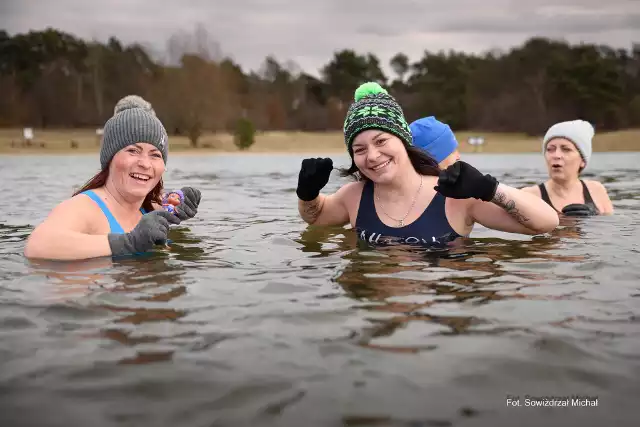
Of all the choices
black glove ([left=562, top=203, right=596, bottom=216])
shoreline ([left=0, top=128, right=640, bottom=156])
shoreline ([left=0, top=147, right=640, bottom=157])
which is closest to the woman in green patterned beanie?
black glove ([left=562, top=203, right=596, bottom=216])

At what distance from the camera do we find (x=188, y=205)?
6.21 m

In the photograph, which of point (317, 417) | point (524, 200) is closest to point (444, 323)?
point (317, 417)

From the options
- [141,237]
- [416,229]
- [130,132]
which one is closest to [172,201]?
[130,132]

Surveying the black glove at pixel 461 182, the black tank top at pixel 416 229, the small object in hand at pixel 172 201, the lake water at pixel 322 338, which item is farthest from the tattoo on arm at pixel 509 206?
the small object in hand at pixel 172 201

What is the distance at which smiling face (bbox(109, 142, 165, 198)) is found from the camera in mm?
5426

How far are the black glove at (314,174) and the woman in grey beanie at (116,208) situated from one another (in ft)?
3.54

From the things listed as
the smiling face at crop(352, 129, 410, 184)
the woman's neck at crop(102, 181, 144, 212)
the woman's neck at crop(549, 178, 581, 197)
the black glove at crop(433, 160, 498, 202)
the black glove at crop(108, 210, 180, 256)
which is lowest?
the black glove at crop(108, 210, 180, 256)

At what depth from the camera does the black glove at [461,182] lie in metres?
4.75

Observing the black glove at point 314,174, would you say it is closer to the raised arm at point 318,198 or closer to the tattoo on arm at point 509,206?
the raised arm at point 318,198

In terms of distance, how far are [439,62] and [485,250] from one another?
63216mm

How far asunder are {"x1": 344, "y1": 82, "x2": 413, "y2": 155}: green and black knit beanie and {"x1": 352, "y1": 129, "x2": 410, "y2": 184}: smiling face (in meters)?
0.06

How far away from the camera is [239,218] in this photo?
8836 mm

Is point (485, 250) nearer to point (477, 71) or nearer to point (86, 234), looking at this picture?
point (86, 234)

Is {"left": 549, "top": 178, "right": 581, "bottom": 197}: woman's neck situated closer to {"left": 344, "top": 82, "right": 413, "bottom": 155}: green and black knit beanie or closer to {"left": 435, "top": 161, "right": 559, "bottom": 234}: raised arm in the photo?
{"left": 435, "top": 161, "right": 559, "bottom": 234}: raised arm
